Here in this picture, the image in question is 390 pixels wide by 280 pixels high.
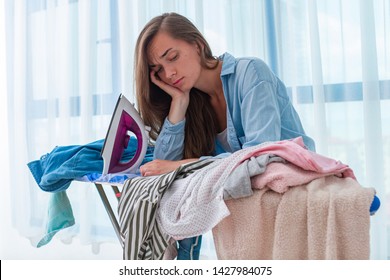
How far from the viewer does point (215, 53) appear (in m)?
2.11

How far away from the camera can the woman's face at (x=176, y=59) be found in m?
1.43

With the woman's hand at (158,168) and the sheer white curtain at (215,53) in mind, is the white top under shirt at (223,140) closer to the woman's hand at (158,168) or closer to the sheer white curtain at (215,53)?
the woman's hand at (158,168)

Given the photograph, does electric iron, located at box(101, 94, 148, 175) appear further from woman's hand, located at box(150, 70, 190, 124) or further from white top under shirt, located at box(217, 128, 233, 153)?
white top under shirt, located at box(217, 128, 233, 153)

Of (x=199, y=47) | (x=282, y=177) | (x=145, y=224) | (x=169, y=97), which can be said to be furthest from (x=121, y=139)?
(x=282, y=177)

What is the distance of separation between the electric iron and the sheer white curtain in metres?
0.78

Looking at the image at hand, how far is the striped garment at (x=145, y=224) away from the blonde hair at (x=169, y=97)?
0.49 metres

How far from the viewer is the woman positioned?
4.31 ft

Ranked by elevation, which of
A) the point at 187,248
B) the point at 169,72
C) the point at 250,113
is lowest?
the point at 187,248

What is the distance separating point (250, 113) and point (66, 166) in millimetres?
534

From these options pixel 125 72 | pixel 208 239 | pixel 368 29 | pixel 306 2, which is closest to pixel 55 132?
pixel 125 72

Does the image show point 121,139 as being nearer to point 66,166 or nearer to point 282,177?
point 66,166

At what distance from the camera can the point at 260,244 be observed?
891mm
